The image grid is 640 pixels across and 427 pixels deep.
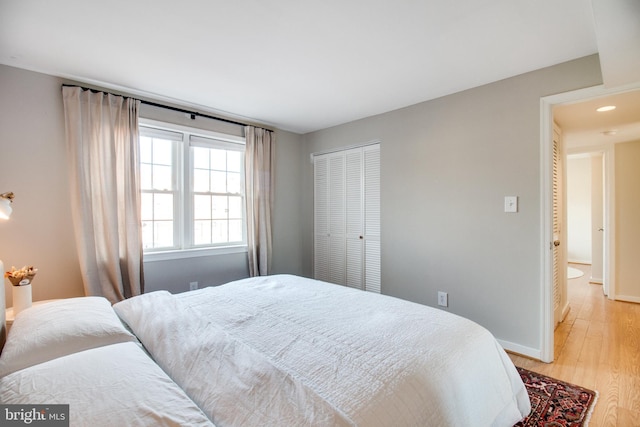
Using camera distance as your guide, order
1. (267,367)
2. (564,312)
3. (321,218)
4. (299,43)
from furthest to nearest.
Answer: (321,218), (564,312), (299,43), (267,367)

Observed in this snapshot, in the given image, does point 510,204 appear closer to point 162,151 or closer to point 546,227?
point 546,227

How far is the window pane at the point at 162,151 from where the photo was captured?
305 cm

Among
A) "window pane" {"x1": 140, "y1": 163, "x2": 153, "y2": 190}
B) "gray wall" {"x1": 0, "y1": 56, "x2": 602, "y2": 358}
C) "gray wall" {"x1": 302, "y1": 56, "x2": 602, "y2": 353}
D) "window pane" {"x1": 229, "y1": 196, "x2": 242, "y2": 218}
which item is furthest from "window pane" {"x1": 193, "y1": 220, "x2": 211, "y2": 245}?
"gray wall" {"x1": 302, "y1": 56, "x2": 602, "y2": 353}

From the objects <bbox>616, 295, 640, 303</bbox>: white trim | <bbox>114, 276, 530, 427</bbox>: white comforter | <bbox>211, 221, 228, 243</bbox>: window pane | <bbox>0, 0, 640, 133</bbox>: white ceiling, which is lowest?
<bbox>616, 295, 640, 303</bbox>: white trim

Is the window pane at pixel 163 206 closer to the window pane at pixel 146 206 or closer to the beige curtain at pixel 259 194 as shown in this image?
the window pane at pixel 146 206

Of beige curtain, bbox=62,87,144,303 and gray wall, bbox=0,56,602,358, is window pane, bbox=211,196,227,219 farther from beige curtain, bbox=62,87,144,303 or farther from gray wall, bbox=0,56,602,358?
beige curtain, bbox=62,87,144,303

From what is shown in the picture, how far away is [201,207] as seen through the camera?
3387mm

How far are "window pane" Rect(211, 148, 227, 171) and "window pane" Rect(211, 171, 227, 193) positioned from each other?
2.9 inches

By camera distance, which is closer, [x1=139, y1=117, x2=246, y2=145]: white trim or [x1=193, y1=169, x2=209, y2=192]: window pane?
[x1=139, y1=117, x2=246, y2=145]: white trim

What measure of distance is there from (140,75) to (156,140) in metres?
0.76

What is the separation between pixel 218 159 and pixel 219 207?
587mm

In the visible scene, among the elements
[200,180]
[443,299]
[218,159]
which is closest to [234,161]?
[218,159]

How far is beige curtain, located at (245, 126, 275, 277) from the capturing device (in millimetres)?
3629

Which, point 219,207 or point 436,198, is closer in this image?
point 436,198
